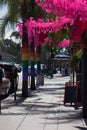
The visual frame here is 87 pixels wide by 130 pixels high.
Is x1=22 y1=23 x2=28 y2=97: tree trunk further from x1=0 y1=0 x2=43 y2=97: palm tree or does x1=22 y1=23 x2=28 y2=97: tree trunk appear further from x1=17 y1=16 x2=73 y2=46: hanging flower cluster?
x1=17 y1=16 x2=73 y2=46: hanging flower cluster

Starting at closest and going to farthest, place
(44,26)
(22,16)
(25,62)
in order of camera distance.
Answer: (44,26), (22,16), (25,62)

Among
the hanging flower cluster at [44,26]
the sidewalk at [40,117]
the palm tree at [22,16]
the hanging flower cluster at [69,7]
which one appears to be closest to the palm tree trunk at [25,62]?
the palm tree at [22,16]

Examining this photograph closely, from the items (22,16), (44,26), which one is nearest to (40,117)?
(44,26)

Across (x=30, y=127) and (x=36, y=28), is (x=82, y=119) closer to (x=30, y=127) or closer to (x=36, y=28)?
(x=30, y=127)

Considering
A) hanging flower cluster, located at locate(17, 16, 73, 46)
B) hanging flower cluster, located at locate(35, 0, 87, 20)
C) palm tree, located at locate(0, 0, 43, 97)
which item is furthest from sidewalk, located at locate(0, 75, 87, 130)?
palm tree, located at locate(0, 0, 43, 97)

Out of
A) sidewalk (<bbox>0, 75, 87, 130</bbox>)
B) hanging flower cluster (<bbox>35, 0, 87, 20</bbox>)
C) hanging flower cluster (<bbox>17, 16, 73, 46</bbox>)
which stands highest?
hanging flower cluster (<bbox>35, 0, 87, 20</bbox>)

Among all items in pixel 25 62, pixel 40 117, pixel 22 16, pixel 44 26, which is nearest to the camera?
pixel 44 26

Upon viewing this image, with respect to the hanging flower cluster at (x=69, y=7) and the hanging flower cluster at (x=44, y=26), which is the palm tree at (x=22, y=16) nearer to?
the hanging flower cluster at (x=44, y=26)

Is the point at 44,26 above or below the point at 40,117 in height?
above

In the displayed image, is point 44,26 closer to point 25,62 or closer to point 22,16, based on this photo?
point 22,16

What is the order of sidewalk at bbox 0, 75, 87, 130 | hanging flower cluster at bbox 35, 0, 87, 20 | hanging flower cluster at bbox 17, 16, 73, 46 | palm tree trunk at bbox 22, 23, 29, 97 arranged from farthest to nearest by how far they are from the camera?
palm tree trunk at bbox 22, 23, 29, 97 < sidewalk at bbox 0, 75, 87, 130 < hanging flower cluster at bbox 17, 16, 73, 46 < hanging flower cluster at bbox 35, 0, 87, 20

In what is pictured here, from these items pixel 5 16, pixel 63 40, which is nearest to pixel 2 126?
pixel 63 40

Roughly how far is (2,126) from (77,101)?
6138mm

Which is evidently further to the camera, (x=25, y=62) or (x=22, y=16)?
(x=25, y=62)
